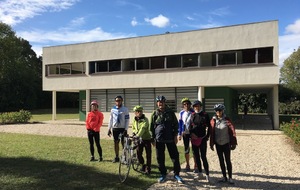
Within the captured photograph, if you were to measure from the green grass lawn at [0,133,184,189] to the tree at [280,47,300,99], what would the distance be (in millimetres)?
45512

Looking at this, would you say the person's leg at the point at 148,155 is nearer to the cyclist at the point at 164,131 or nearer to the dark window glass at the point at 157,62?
the cyclist at the point at 164,131

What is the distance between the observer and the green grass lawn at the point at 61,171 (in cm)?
645

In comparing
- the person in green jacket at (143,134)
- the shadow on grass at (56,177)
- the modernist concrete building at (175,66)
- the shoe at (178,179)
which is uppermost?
the modernist concrete building at (175,66)

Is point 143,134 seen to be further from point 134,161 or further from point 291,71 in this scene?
point 291,71

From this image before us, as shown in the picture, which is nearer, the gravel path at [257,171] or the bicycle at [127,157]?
the gravel path at [257,171]

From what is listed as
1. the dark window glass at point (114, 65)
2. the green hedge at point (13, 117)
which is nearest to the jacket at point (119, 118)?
the dark window glass at point (114, 65)

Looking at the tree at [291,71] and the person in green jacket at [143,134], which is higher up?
the tree at [291,71]

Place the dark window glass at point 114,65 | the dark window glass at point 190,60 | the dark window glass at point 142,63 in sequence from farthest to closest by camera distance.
A: the dark window glass at point 114,65 < the dark window glass at point 142,63 < the dark window glass at point 190,60

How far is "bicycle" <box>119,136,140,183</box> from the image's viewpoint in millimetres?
6738

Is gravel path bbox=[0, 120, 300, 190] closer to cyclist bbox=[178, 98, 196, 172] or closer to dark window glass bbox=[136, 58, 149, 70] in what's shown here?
cyclist bbox=[178, 98, 196, 172]

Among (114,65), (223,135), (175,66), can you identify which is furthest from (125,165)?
(114,65)

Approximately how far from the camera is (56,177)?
7.07 meters

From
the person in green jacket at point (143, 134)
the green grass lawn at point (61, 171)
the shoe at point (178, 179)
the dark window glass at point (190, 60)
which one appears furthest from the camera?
the dark window glass at point (190, 60)

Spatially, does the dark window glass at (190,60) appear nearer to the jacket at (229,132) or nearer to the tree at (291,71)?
the jacket at (229,132)
